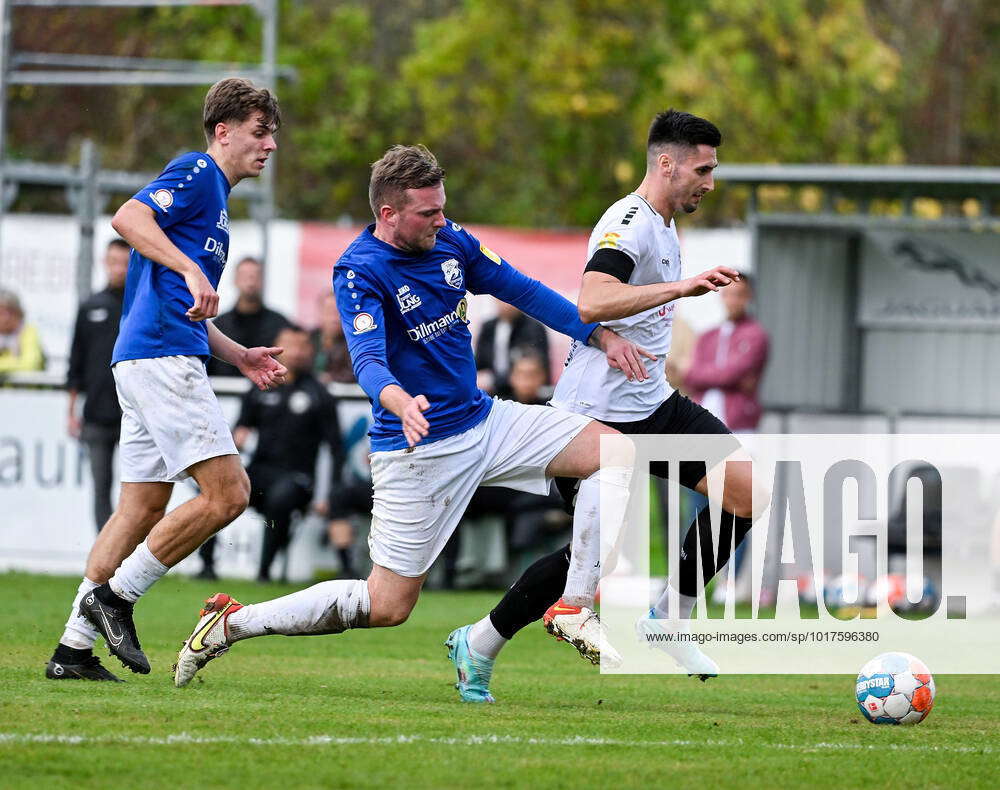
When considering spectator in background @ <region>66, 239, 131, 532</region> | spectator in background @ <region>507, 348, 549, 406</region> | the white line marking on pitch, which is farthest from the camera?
spectator in background @ <region>507, 348, 549, 406</region>

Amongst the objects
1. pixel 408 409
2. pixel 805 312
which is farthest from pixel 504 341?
pixel 408 409

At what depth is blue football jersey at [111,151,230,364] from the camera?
7230 mm

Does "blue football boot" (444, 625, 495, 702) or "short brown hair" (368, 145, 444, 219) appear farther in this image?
"blue football boot" (444, 625, 495, 702)

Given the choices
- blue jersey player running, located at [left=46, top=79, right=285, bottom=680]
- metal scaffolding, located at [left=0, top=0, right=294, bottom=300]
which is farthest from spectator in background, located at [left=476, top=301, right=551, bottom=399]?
blue jersey player running, located at [left=46, top=79, right=285, bottom=680]

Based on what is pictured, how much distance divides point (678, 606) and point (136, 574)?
237 cm

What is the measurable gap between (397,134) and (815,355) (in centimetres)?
2112

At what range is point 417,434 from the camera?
20.4ft

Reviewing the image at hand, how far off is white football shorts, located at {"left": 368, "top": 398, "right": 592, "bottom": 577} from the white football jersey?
490 mm

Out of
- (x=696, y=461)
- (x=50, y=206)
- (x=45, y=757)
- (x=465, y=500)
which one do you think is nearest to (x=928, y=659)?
(x=696, y=461)

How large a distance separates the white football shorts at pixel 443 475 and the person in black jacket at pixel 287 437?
22.0ft

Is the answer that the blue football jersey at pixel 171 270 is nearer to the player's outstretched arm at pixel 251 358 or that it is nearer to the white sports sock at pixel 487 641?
the player's outstretched arm at pixel 251 358

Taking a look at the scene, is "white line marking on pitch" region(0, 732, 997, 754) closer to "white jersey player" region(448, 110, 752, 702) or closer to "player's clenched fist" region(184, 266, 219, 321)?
"white jersey player" region(448, 110, 752, 702)

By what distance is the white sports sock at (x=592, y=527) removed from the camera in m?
7.36

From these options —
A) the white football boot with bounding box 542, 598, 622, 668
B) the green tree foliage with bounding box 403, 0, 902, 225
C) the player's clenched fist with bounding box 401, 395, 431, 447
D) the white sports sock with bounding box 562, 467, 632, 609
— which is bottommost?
the white football boot with bounding box 542, 598, 622, 668
